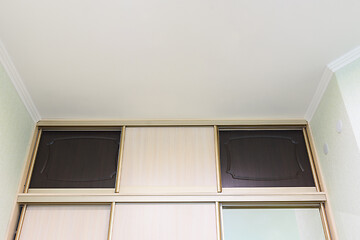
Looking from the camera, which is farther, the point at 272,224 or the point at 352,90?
the point at 272,224

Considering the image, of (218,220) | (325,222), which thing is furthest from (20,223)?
(325,222)

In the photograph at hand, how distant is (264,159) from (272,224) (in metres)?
0.48

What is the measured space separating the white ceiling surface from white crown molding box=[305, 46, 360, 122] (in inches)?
1.4

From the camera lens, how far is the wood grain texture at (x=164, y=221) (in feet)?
6.90

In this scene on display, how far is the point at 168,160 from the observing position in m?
2.40

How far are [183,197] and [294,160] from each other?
91cm

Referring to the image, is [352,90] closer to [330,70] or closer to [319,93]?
[330,70]

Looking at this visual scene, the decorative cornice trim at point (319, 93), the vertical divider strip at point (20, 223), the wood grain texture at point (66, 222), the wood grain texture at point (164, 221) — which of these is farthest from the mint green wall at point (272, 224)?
the vertical divider strip at point (20, 223)

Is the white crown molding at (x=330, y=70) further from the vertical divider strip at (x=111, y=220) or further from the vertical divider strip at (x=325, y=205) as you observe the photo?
the vertical divider strip at (x=111, y=220)

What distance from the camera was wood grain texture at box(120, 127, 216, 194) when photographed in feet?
7.55

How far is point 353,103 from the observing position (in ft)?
5.98

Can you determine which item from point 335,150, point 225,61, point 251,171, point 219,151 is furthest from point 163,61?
point 335,150

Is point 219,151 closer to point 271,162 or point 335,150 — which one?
point 271,162

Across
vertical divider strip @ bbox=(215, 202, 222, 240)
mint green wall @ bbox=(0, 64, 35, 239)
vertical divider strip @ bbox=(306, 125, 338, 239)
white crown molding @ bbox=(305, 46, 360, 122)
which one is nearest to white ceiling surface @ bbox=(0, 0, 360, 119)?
white crown molding @ bbox=(305, 46, 360, 122)
